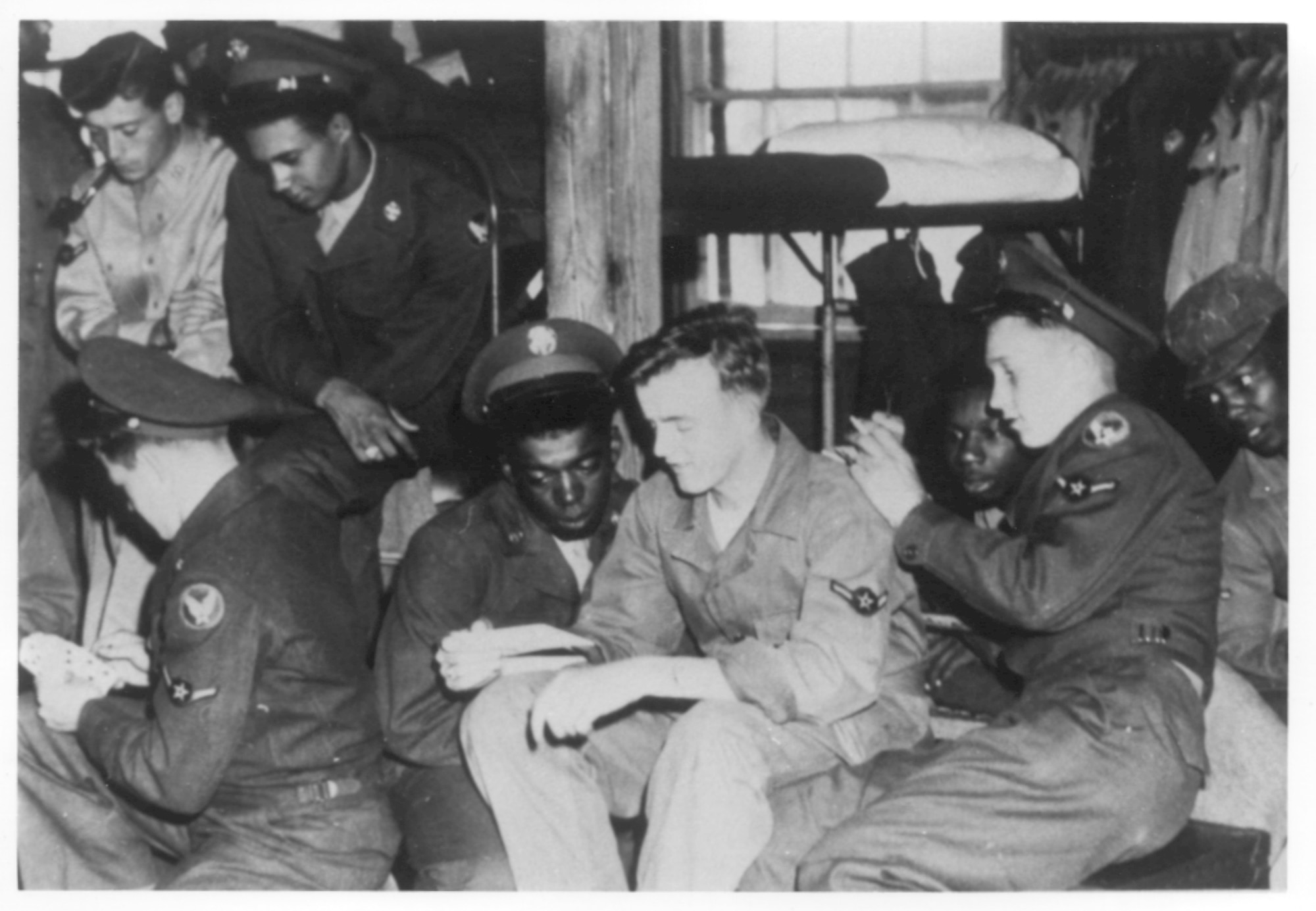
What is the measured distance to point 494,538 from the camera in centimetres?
283

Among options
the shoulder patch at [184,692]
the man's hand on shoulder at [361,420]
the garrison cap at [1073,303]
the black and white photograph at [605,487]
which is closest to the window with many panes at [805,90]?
the black and white photograph at [605,487]

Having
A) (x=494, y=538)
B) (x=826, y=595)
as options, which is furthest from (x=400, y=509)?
(x=826, y=595)

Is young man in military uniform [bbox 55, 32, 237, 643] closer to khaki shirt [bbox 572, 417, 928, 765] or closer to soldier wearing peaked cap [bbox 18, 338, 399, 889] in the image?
soldier wearing peaked cap [bbox 18, 338, 399, 889]

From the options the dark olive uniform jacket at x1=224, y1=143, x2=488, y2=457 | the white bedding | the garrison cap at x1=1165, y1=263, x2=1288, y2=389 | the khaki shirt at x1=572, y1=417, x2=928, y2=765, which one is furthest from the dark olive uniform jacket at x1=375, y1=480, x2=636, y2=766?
the garrison cap at x1=1165, y1=263, x2=1288, y2=389

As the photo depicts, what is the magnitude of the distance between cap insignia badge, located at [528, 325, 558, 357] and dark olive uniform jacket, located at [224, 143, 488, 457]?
0.17 metres

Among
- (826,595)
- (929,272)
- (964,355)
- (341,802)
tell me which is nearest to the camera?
(826,595)

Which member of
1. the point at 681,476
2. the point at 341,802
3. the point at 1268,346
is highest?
the point at 1268,346

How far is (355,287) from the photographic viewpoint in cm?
300

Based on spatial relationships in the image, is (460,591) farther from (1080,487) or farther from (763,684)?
(1080,487)

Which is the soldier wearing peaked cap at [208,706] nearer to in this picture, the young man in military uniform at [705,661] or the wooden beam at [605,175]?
the young man in military uniform at [705,661]

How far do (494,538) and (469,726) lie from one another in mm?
445

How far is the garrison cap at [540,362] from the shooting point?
2.84 meters

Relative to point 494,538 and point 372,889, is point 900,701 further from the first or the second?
point 372,889

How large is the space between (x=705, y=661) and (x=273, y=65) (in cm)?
152
